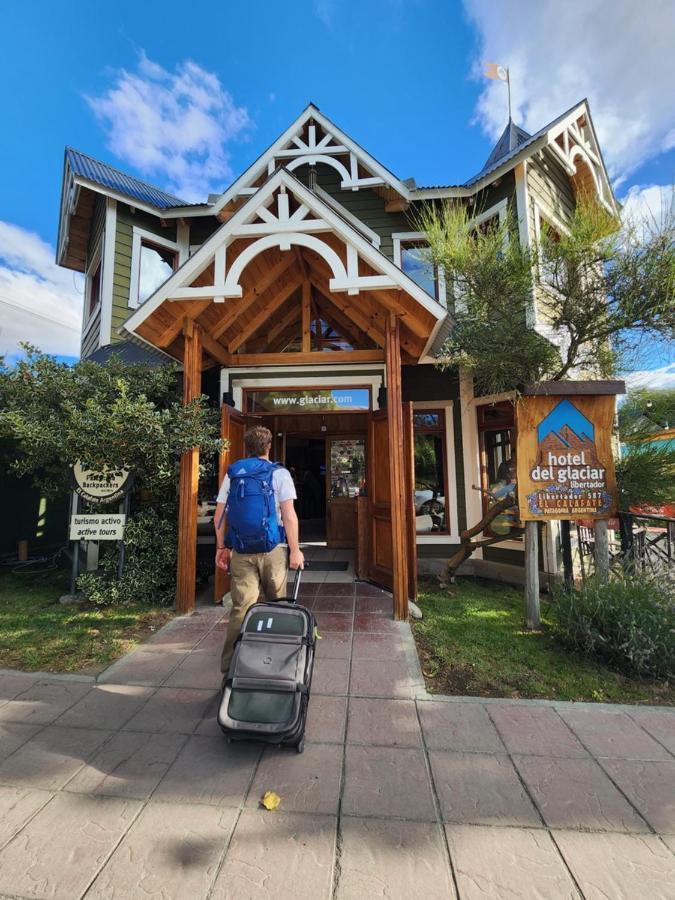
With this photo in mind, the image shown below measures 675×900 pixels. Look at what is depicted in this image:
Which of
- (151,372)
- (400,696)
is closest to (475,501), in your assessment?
(400,696)

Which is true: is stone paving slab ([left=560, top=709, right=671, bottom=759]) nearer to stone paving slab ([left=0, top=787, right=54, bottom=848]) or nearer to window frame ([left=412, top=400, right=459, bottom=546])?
stone paving slab ([left=0, top=787, right=54, bottom=848])

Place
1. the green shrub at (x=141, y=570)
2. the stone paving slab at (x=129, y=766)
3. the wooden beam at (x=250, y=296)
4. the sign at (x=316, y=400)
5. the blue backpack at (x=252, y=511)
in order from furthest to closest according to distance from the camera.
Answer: the sign at (x=316, y=400) < the wooden beam at (x=250, y=296) < the green shrub at (x=141, y=570) < the blue backpack at (x=252, y=511) < the stone paving slab at (x=129, y=766)

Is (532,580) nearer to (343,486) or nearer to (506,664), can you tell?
(506,664)

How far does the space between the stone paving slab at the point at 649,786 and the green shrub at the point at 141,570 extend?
15.2ft

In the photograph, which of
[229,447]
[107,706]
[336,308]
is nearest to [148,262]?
[336,308]

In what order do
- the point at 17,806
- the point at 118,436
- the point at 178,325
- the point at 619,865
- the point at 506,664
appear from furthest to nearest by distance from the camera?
the point at 178,325, the point at 118,436, the point at 506,664, the point at 17,806, the point at 619,865

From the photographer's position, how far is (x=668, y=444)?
4680 millimetres

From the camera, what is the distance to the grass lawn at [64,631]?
11.9 ft

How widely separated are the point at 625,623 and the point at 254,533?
3175mm

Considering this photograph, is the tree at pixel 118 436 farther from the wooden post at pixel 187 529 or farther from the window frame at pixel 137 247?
the window frame at pixel 137 247

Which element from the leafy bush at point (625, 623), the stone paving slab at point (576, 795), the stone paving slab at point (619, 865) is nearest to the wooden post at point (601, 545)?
the leafy bush at point (625, 623)

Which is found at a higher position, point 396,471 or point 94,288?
point 94,288

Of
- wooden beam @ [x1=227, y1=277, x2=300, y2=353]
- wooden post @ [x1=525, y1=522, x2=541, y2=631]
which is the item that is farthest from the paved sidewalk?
wooden beam @ [x1=227, y1=277, x2=300, y2=353]

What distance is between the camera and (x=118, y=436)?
4.65 metres
